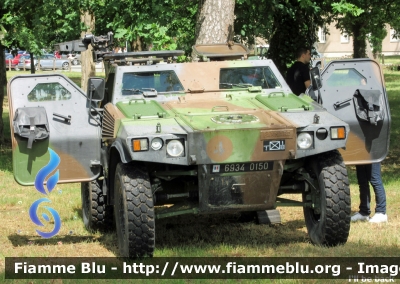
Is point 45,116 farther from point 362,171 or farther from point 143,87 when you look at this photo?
point 362,171

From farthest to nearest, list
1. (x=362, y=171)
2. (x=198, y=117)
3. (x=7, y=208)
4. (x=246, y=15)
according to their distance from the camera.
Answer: (x=246, y=15)
(x=7, y=208)
(x=362, y=171)
(x=198, y=117)

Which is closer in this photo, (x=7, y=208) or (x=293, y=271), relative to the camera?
(x=293, y=271)

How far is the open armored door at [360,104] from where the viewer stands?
8570 millimetres

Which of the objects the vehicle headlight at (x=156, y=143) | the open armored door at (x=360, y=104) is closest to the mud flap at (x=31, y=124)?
the vehicle headlight at (x=156, y=143)

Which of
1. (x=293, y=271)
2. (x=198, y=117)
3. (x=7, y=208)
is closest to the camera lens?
(x=293, y=271)

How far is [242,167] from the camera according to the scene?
749 cm

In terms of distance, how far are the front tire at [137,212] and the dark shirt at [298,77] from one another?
4.02 metres

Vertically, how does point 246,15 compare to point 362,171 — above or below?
above

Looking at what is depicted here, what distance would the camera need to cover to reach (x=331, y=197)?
7656mm

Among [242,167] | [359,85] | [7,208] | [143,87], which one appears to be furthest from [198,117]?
[7,208]

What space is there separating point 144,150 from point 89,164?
151cm

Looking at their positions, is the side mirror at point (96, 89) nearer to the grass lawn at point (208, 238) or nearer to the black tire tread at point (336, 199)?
the grass lawn at point (208, 238)

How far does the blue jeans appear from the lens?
9.37 metres

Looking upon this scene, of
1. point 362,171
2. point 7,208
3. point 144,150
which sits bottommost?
point 7,208
